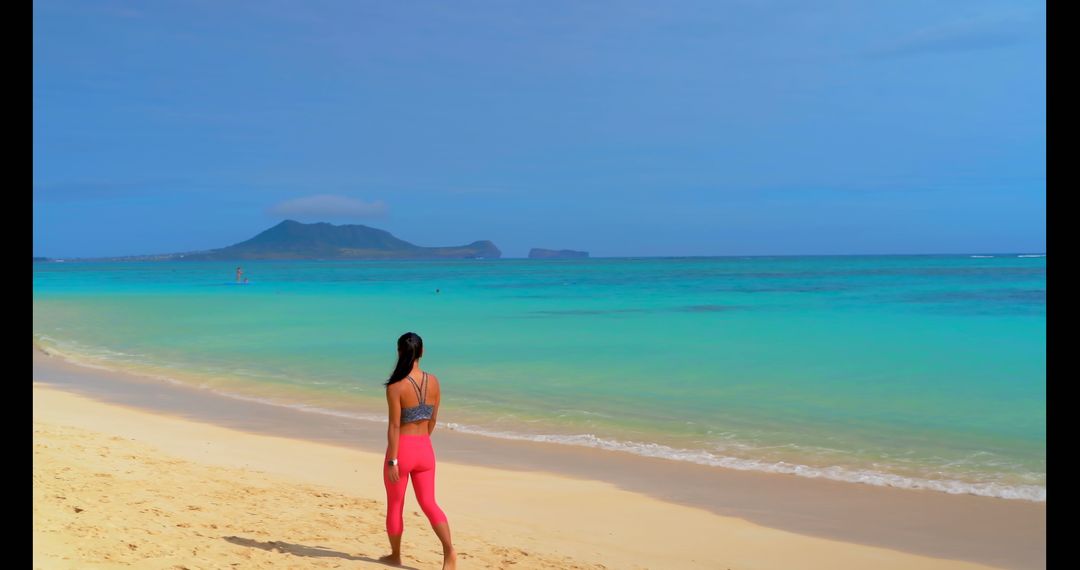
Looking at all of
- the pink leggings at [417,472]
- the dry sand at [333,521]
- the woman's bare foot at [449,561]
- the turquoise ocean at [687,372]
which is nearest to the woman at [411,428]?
the pink leggings at [417,472]

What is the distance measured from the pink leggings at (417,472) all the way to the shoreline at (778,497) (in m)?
3.21

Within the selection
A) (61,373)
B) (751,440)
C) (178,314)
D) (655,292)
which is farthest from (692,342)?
(655,292)

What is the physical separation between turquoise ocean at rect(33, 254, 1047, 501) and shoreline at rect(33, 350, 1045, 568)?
0.46 m

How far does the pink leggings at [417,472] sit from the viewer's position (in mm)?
5023

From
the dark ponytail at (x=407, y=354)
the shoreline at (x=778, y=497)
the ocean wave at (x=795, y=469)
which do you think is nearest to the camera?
the dark ponytail at (x=407, y=354)

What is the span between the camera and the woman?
195 inches

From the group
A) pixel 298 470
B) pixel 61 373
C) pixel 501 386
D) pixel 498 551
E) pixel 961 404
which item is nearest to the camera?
pixel 498 551

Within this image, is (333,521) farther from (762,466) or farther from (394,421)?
(762,466)

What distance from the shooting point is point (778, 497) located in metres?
8.00

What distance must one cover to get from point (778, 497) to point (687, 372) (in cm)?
996

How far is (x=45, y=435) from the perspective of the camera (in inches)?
347

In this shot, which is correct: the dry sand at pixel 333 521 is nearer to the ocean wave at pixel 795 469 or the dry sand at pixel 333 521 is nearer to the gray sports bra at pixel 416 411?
the gray sports bra at pixel 416 411
